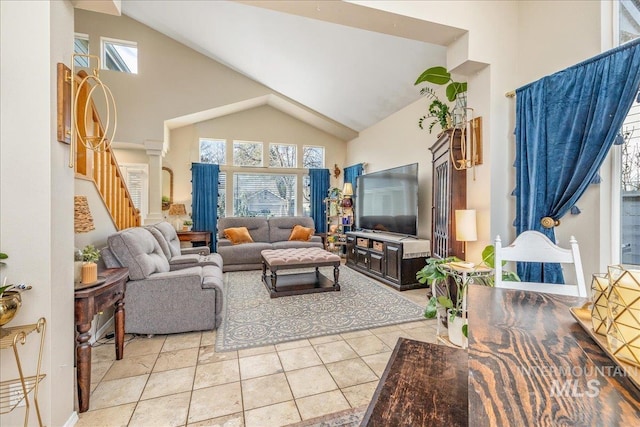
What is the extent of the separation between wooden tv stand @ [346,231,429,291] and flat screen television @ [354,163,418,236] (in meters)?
0.21

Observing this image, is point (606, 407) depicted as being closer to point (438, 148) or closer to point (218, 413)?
point (218, 413)

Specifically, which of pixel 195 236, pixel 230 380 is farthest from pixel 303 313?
pixel 195 236

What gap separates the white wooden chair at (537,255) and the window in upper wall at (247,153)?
5631 mm

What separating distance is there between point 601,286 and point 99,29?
7215 millimetres

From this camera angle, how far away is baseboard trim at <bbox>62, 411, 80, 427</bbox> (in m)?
1.44

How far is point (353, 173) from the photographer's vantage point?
20.9ft

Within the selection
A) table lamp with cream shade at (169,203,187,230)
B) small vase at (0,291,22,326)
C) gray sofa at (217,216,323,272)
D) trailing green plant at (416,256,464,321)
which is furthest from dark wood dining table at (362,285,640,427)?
table lamp with cream shade at (169,203,187,230)

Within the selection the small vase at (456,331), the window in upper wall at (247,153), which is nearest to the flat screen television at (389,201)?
the small vase at (456,331)

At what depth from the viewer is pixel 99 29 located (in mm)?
5004

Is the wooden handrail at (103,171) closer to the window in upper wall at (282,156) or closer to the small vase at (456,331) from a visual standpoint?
the small vase at (456,331)

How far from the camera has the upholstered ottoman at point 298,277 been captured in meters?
3.58

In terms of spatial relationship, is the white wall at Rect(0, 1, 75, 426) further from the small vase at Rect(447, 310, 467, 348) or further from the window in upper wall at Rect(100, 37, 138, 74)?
the window in upper wall at Rect(100, 37, 138, 74)

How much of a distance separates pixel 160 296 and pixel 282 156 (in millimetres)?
4749

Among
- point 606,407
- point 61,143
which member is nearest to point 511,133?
point 606,407
